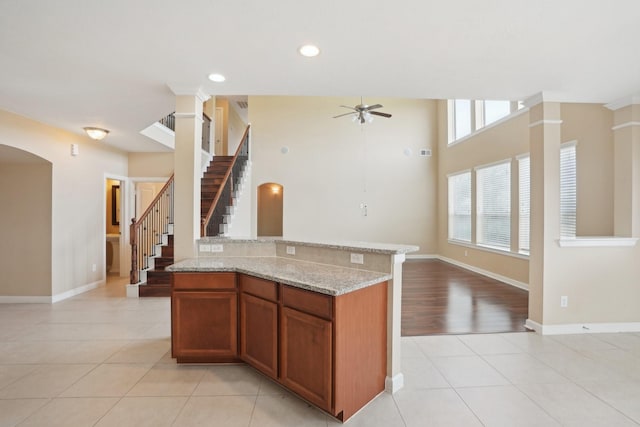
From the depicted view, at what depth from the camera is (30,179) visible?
4.81 meters

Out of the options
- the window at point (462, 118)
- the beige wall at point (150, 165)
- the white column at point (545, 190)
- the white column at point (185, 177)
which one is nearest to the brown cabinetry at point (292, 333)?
the white column at point (185, 177)

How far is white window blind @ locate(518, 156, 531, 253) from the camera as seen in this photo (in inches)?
216

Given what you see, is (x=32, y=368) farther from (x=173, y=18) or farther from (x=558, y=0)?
(x=558, y=0)

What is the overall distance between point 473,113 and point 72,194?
8291 mm

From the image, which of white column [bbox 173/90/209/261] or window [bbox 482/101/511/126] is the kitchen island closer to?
white column [bbox 173/90/209/261]

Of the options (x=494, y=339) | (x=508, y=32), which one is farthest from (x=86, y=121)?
(x=494, y=339)

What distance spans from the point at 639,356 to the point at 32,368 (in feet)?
18.4

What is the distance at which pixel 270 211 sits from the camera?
1112 centimetres

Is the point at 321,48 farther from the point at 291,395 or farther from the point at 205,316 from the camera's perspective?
the point at 291,395

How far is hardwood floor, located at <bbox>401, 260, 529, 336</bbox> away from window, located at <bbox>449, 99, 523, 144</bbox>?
11.0ft

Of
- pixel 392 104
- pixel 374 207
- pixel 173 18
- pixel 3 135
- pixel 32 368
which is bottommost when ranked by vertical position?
pixel 32 368

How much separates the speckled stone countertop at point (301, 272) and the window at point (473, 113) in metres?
4.98

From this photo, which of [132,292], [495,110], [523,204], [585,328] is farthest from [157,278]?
[495,110]

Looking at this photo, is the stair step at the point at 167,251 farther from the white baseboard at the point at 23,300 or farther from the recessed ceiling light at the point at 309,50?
the recessed ceiling light at the point at 309,50
